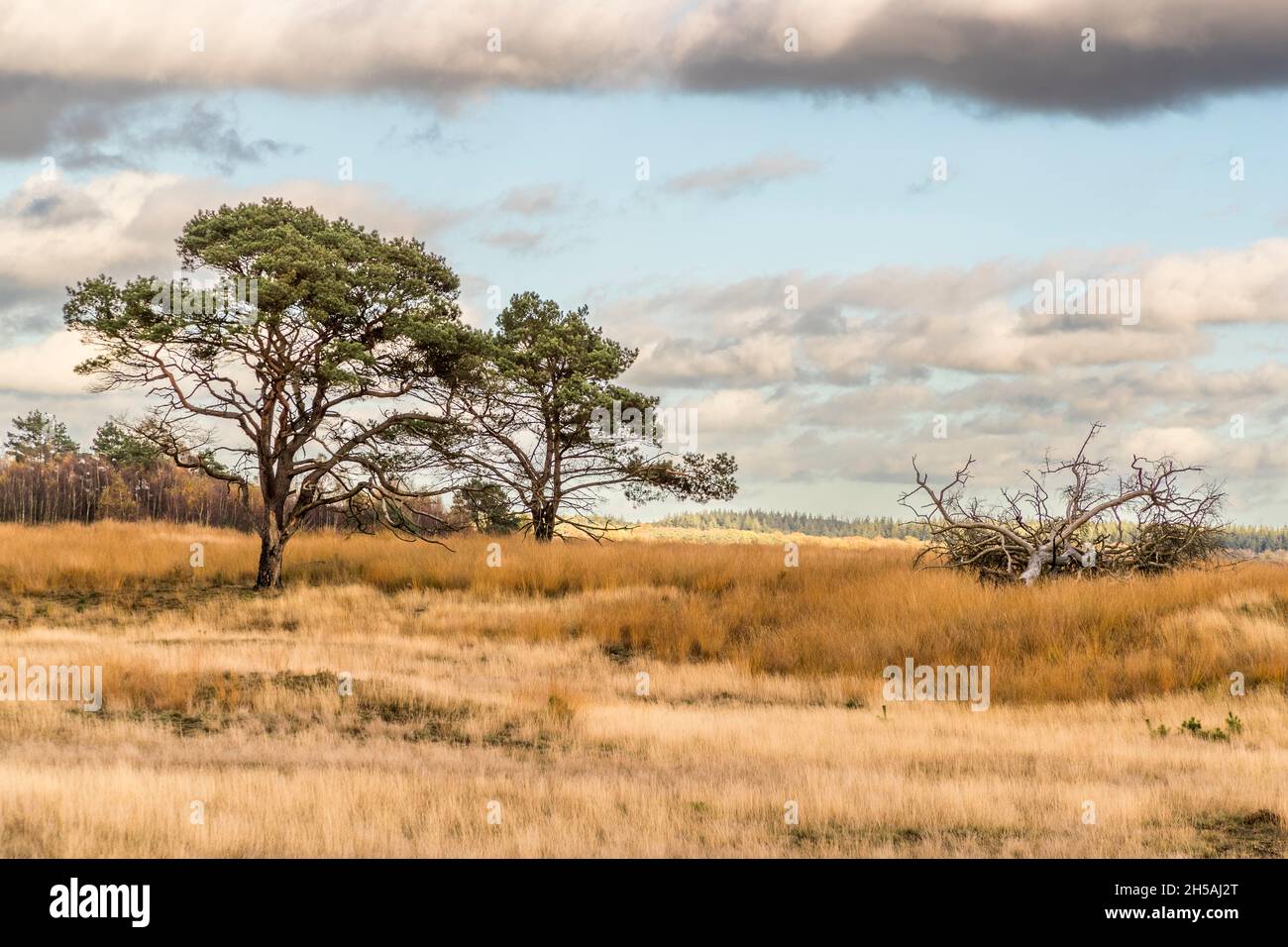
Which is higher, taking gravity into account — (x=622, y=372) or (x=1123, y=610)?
(x=622, y=372)

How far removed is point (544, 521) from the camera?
3694 cm

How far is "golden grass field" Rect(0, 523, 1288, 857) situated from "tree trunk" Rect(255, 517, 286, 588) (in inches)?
27.2

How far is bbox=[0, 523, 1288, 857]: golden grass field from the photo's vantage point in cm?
866

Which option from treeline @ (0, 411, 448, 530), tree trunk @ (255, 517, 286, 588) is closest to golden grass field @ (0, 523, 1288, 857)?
tree trunk @ (255, 517, 286, 588)

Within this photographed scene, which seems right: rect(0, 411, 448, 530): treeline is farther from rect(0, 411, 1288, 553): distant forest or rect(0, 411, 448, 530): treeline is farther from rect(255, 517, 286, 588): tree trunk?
rect(255, 517, 286, 588): tree trunk

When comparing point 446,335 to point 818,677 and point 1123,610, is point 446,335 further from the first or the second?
point 1123,610

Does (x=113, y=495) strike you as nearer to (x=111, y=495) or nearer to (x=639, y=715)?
(x=111, y=495)

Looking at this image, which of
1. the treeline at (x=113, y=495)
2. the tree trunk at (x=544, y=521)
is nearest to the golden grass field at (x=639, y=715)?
the tree trunk at (x=544, y=521)

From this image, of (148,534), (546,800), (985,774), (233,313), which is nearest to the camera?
(546,800)

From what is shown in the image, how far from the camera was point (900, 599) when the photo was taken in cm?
2028

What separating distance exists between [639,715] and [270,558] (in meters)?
17.6

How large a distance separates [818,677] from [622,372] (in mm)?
20637
